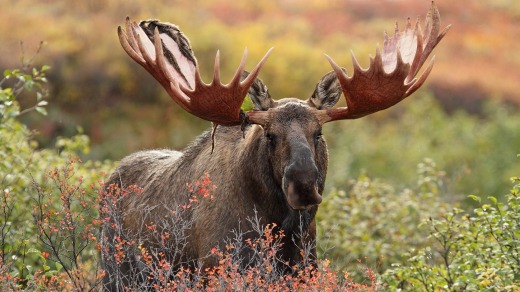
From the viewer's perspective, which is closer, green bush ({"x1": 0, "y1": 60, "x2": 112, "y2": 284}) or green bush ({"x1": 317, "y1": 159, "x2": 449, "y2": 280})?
green bush ({"x1": 0, "y1": 60, "x2": 112, "y2": 284})

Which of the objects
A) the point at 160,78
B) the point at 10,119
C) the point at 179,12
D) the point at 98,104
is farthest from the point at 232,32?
the point at 160,78

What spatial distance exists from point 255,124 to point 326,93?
602mm

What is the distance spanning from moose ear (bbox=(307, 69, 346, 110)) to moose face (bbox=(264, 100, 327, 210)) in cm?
18

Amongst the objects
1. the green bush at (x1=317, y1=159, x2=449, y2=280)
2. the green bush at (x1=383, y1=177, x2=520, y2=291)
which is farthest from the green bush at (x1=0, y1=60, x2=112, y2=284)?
the green bush at (x1=383, y1=177, x2=520, y2=291)

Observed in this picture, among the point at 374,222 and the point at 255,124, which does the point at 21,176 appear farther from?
the point at 374,222

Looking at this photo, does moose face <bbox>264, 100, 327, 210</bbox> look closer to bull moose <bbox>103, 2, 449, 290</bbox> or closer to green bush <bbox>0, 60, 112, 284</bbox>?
bull moose <bbox>103, 2, 449, 290</bbox>

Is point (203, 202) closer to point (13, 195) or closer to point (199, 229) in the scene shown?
point (199, 229)

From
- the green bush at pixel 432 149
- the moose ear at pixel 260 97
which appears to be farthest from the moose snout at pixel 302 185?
the green bush at pixel 432 149

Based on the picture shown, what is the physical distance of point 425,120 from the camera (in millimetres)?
30422

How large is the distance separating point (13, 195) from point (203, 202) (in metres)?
2.66

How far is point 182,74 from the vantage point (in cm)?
820

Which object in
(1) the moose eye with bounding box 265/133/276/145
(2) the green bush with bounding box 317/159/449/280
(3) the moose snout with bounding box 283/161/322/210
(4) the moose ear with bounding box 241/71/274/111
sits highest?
(4) the moose ear with bounding box 241/71/274/111

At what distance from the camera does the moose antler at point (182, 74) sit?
7.66 metres

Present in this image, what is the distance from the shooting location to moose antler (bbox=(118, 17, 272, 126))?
7.66 meters
